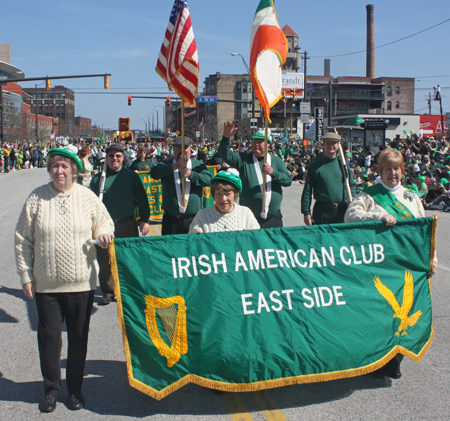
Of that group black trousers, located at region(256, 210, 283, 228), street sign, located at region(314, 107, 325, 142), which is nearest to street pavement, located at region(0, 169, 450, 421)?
black trousers, located at region(256, 210, 283, 228)

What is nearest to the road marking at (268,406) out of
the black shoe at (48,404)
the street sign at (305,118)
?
the black shoe at (48,404)

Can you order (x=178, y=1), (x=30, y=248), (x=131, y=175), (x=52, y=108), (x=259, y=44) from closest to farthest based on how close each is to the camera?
(x=30, y=248) < (x=259, y=44) < (x=178, y=1) < (x=131, y=175) < (x=52, y=108)

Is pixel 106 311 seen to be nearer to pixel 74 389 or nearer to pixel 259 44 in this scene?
pixel 74 389

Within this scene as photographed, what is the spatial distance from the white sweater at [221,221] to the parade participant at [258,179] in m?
1.41

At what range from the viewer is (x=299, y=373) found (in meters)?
3.60

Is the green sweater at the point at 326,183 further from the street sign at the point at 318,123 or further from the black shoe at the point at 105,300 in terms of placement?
the street sign at the point at 318,123

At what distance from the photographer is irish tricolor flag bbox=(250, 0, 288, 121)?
516 cm

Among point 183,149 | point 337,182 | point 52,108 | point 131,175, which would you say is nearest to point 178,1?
point 183,149

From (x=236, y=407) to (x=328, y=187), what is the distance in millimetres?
2983

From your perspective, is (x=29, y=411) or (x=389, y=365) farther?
(x=389, y=365)

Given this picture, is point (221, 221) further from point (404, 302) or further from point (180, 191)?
point (180, 191)

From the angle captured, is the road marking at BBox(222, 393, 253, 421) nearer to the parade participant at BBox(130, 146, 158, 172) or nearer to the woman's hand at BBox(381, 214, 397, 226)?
the woman's hand at BBox(381, 214, 397, 226)

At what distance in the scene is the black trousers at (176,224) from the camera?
18.7ft

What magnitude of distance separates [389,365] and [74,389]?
93.9 inches
